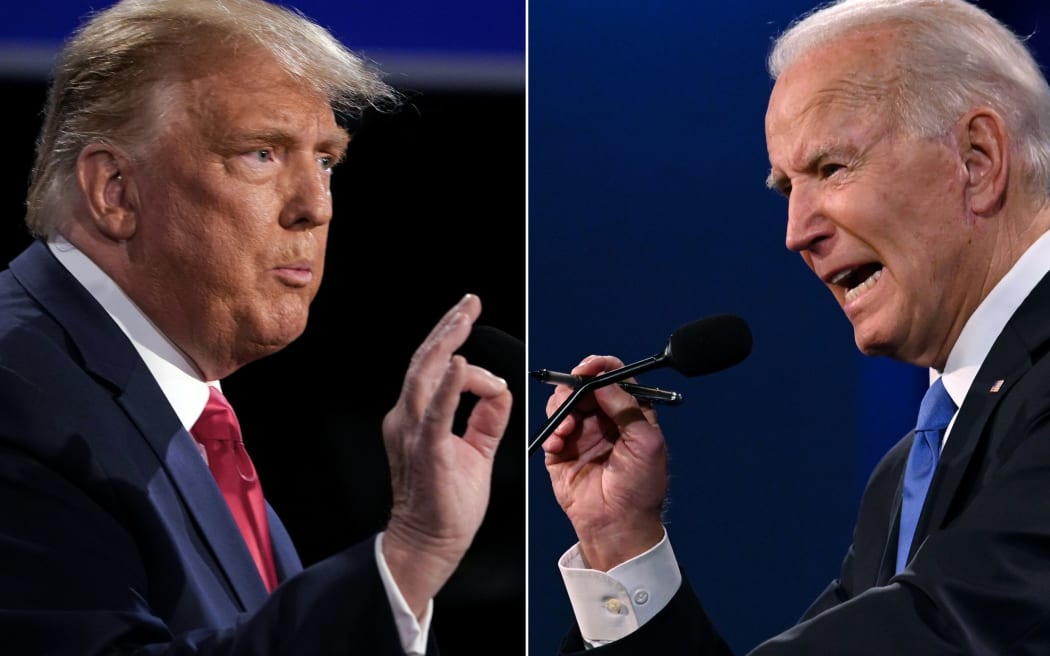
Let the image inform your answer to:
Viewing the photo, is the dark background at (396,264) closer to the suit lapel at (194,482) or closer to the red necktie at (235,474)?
the red necktie at (235,474)

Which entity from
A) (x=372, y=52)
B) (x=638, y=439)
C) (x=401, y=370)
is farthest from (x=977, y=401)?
(x=372, y=52)

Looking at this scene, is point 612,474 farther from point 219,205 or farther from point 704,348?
point 219,205

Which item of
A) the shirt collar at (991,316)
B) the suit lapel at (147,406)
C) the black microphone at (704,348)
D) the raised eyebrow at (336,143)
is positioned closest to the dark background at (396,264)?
the raised eyebrow at (336,143)

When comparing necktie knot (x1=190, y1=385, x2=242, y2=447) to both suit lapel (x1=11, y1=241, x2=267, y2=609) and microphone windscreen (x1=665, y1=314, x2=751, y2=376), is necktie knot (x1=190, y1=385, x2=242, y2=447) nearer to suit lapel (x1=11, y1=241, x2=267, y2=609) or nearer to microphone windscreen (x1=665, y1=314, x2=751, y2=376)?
suit lapel (x1=11, y1=241, x2=267, y2=609)

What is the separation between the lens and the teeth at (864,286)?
2.12 m

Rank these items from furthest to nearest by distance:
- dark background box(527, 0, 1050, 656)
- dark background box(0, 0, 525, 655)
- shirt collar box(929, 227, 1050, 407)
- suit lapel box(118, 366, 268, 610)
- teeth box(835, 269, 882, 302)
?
dark background box(527, 0, 1050, 656), teeth box(835, 269, 882, 302), shirt collar box(929, 227, 1050, 407), dark background box(0, 0, 525, 655), suit lapel box(118, 366, 268, 610)

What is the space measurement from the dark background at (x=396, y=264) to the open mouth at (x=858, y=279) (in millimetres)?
584

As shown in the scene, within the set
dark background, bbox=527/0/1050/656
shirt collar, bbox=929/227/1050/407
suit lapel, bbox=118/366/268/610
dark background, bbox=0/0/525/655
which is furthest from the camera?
dark background, bbox=527/0/1050/656

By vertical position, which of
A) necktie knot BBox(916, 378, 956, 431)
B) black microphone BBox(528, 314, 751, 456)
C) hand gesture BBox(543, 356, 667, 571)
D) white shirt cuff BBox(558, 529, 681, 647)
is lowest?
white shirt cuff BBox(558, 529, 681, 647)

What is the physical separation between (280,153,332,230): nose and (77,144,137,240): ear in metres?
0.20

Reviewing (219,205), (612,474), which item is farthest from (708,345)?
(219,205)

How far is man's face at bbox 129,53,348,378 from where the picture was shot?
64.0 inches

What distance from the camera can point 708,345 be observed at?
1865 mm

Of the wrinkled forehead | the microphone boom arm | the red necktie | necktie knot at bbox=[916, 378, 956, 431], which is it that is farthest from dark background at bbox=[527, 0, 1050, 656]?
the red necktie
